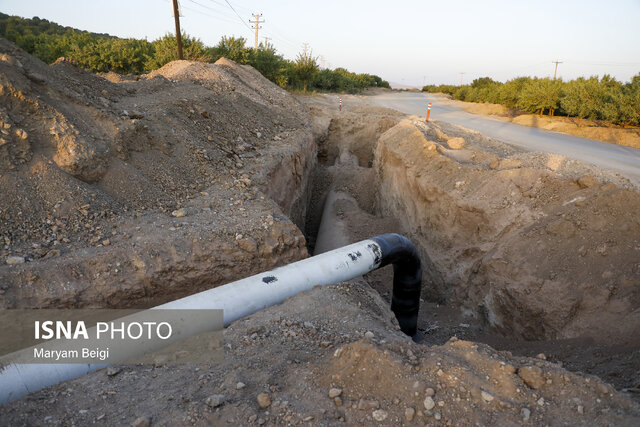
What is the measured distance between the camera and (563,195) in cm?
573

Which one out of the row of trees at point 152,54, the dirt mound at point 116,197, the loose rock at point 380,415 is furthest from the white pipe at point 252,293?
the row of trees at point 152,54

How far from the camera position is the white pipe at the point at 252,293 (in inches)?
114

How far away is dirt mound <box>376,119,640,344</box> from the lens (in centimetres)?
468

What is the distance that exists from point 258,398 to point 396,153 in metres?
7.05

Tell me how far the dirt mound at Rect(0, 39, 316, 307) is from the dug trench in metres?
2.72

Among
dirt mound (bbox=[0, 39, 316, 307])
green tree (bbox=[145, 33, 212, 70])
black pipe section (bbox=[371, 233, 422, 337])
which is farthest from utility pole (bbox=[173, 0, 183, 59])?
black pipe section (bbox=[371, 233, 422, 337])

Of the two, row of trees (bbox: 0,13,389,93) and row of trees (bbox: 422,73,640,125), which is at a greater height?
row of trees (bbox: 0,13,389,93)

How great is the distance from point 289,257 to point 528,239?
132 inches

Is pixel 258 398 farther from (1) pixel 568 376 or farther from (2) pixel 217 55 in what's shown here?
(2) pixel 217 55

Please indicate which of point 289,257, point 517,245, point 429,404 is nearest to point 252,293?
point 289,257

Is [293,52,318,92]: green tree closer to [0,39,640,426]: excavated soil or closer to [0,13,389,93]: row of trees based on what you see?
[0,13,389,93]: row of trees

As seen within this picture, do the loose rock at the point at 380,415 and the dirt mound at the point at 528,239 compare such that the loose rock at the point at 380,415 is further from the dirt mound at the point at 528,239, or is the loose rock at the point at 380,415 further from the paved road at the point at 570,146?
the paved road at the point at 570,146

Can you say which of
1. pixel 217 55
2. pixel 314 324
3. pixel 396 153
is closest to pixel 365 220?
pixel 396 153

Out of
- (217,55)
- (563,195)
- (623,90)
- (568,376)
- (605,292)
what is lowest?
(605,292)
